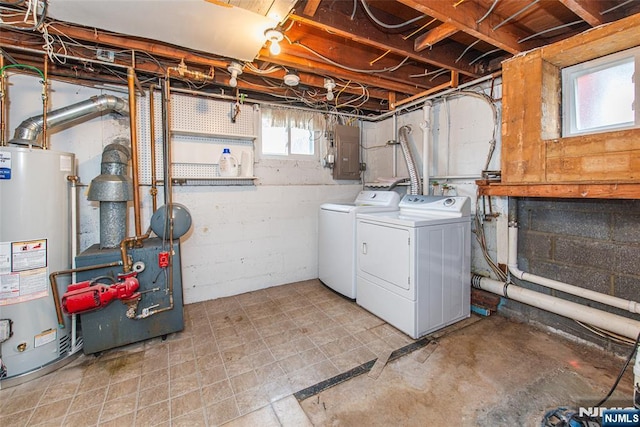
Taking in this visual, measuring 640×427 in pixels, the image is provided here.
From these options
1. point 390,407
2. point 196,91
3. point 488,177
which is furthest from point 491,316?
point 196,91

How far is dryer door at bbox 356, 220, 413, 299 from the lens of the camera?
7.43 ft

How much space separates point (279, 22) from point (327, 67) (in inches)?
31.3

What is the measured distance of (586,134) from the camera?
189 cm

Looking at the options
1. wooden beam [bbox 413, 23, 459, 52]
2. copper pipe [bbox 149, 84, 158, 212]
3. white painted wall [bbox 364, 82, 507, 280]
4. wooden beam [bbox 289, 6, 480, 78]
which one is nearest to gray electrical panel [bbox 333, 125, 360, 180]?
white painted wall [bbox 364, 82, 507, 280]

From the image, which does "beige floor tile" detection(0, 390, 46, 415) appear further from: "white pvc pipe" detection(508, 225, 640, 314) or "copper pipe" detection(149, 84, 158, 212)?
"white pvc pipe" detection(508, 225, 640, 314)

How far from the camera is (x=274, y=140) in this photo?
3.44m

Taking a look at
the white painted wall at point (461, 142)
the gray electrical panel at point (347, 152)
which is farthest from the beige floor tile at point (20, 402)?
the white painted wall at point (461, 142)

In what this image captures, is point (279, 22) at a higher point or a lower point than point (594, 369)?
higher

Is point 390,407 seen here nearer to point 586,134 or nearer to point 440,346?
point 440,346

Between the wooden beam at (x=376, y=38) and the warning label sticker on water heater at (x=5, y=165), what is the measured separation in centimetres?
201

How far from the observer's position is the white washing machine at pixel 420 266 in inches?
87.5

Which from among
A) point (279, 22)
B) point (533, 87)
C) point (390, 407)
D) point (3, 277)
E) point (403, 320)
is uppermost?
point (279, 22)

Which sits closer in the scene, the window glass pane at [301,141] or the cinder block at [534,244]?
the cinder block at [534,244]

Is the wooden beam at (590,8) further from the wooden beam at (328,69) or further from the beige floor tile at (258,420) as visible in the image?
the beige floor tile at (258,420)
